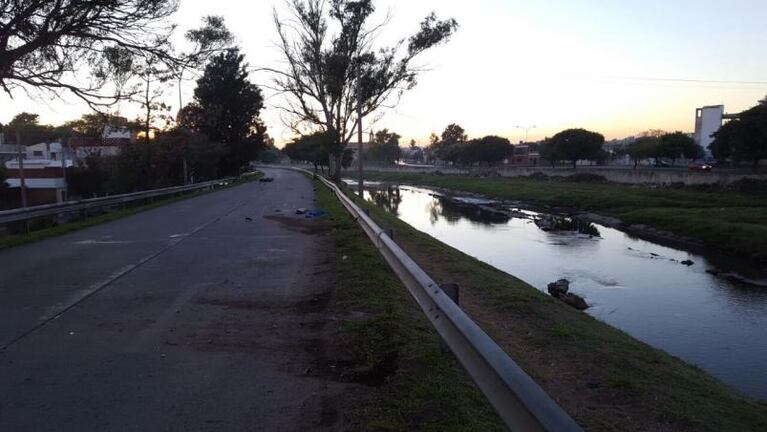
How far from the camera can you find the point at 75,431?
13.0 feet

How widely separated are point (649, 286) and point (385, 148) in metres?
149

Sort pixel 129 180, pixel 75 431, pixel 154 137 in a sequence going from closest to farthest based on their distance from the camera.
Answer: pixel 75 431, pixel 129 180, pixel 154 137

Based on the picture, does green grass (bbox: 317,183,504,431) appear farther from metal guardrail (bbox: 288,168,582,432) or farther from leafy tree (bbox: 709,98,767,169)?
leafy tree (bbox: 709,98,767,169)

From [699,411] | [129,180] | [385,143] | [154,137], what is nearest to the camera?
[699,411]

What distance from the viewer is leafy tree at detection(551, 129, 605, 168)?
86125 mm

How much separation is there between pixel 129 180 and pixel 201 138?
12444 mm

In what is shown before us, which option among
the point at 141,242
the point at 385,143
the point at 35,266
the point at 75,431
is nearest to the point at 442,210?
the point at 141,242

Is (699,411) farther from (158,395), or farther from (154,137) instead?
(154,137)

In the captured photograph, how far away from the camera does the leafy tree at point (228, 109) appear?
56.5 metres

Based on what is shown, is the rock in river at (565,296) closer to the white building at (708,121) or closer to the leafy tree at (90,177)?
the leafy tree at (90,177)

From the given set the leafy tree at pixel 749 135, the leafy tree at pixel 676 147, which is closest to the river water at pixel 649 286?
the leafy tree at pixel 749 135

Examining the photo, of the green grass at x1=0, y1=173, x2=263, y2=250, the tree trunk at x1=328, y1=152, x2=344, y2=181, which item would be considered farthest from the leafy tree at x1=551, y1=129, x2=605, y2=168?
the green grass at x1=0, y1=173, x2=263, y2=250

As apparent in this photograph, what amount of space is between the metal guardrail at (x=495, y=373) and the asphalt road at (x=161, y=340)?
0.99m

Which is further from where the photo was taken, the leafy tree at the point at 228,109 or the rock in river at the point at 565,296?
the leafy tree at the point at 228,109
